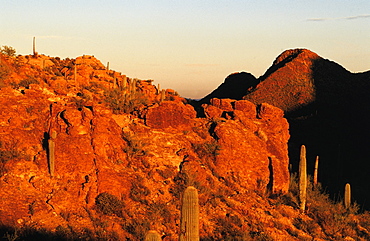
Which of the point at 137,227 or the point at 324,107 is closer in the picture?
the point at 137,227

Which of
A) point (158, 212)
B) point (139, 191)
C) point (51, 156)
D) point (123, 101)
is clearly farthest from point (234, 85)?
point (51, 156)

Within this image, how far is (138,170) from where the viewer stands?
703 inches

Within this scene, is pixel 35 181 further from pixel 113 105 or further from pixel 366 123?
pixel 366 123

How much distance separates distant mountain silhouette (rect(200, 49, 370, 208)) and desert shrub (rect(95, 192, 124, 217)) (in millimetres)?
18639

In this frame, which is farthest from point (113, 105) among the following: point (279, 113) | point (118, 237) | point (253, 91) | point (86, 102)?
point (253, 91)

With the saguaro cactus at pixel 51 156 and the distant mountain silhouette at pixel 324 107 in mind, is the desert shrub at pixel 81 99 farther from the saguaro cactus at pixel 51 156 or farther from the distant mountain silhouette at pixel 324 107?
the distant mountain silhouette at pixel 324 107

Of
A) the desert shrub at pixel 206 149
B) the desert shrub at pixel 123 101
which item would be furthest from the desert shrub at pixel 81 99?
the desert shrub at pixel 206 149

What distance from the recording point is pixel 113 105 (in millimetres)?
20469

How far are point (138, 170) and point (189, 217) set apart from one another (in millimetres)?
7103

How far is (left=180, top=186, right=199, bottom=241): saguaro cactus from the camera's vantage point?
36.3ft

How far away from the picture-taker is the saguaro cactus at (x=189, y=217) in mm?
11055

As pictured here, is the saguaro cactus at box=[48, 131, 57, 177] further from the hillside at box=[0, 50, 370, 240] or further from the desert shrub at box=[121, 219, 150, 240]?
the desert shrub at box=[121, 219, 150, 240]

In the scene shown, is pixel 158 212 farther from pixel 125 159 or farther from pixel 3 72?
pixel 3 72

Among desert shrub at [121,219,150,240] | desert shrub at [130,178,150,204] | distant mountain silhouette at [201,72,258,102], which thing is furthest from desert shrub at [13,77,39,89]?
distant mountain silhouette at [201,72,258,102]
